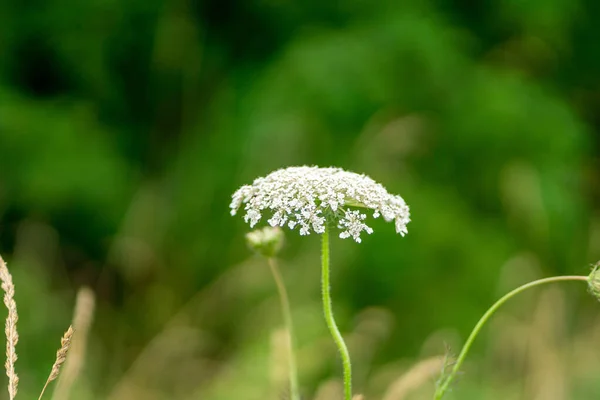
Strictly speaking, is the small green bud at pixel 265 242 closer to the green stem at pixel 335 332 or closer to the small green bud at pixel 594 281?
the green stem at pixel 335 332

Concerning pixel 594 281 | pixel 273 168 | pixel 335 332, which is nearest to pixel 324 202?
pixel 335 332

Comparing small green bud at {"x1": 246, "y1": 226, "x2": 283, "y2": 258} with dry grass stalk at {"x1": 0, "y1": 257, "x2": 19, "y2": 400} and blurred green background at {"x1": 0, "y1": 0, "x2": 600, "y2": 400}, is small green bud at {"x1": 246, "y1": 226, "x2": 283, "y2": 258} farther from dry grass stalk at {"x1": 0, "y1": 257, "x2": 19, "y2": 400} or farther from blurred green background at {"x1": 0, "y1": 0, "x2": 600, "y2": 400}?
blurred green background at {"x1": 0, "y1": 0, "x2": 600, "y2": 400}

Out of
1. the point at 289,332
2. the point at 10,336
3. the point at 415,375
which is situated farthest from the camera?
the point at 415,375

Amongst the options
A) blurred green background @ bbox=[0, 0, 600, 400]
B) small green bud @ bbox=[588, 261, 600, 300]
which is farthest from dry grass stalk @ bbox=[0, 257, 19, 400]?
blurred green background @ bbox=[0, 0, 600, 400]

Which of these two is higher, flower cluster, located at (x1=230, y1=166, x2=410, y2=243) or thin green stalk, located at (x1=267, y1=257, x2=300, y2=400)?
flower cluster, located at (x1=230, y1=166, x2=410, y2=243)

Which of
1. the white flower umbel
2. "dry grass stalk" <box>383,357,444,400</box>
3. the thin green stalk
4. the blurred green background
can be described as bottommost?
"dry grass stalk" <box>383,357,444,400</box>

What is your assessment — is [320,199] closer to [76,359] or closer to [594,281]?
[594,281]

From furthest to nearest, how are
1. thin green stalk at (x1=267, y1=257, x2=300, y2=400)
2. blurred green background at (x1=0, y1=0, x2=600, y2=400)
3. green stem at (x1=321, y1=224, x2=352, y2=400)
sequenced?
blurred green background at (x1=0, y1=0, x2=600, y2=400)
thin green stalk at (x1=267, y1=257, x2=300, y2=400)
green stem at (x1=321, y1=224, x2=352, y2=400)
